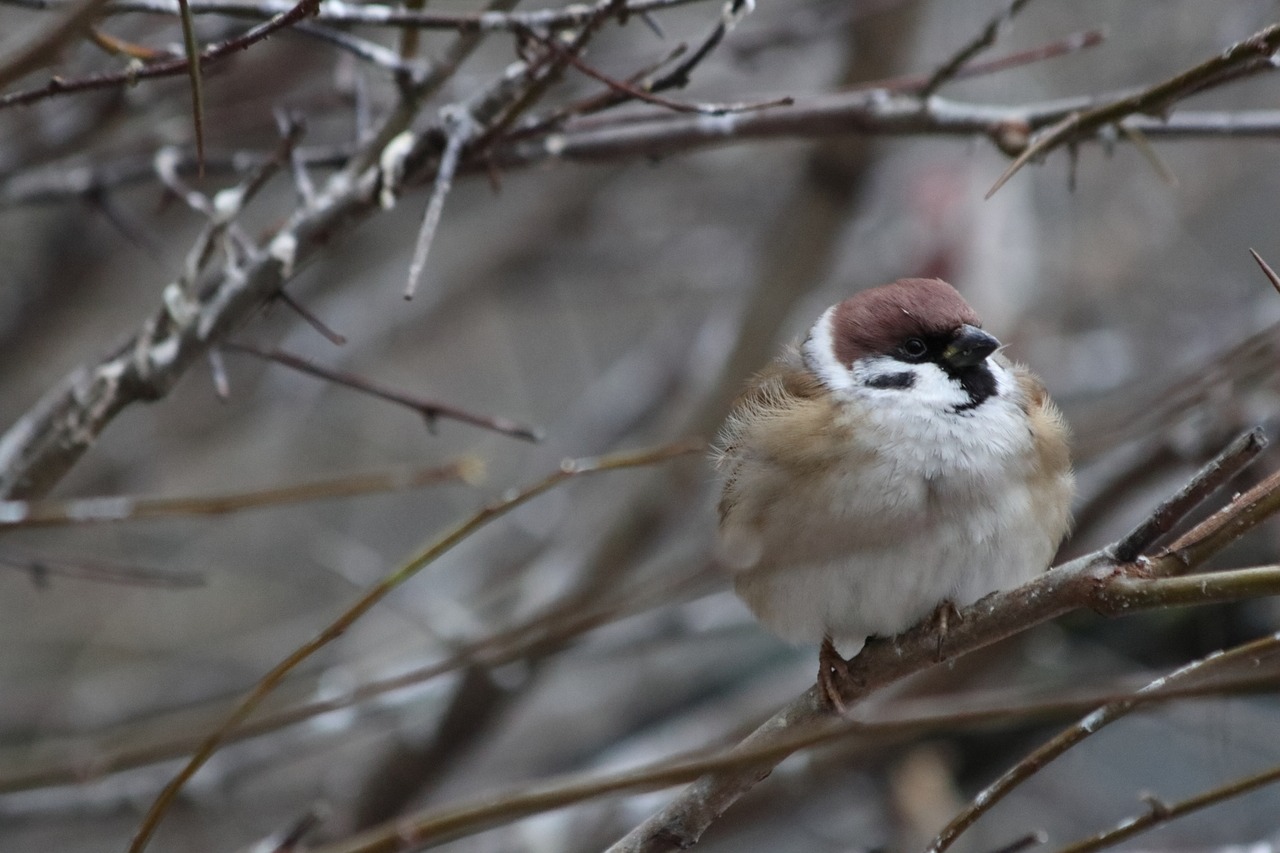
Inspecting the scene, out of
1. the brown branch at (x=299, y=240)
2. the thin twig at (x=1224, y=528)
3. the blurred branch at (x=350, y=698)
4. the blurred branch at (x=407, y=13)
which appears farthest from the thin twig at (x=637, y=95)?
the thin twig at (x=1224, y=528)

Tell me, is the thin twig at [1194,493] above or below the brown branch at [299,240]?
below

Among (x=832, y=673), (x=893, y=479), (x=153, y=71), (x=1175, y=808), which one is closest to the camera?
(x=1175, y=808)

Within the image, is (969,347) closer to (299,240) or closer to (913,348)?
(913,348)

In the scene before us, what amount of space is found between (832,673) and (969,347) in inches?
29.7

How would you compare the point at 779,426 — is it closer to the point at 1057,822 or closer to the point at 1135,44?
the point at 1057,822

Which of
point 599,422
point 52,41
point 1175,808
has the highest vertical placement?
point 599,422

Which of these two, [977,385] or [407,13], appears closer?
[407,13]

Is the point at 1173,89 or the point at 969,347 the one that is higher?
the point at 969,347

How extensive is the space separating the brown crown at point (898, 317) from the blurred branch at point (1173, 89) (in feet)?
1.76

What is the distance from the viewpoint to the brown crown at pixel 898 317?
295 cm

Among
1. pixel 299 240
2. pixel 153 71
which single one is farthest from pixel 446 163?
pixel 153 71

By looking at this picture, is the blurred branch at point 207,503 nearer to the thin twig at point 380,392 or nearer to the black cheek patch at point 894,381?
the thin twig at point 380,392

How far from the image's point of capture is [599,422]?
558 centimetres

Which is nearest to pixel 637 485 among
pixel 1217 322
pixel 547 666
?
pixel 547 666
